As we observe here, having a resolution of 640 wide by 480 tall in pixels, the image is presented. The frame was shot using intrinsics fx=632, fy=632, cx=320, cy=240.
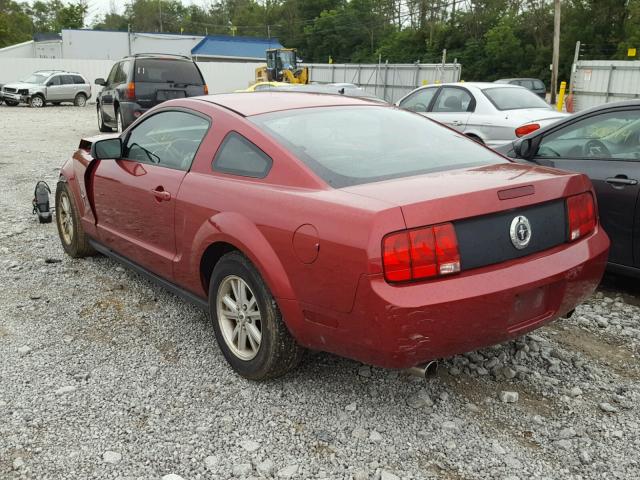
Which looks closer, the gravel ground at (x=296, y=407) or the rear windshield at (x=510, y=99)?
the gravel ground at (x=296, y=407)

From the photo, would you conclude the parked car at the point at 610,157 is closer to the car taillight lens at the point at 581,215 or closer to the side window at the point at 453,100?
the car taillight lens at the point at 581,215

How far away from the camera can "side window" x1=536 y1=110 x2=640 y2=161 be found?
4.61m

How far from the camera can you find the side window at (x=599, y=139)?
15.1 feet

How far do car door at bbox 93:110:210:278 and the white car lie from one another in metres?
5.89

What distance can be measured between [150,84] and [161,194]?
11.0 metres

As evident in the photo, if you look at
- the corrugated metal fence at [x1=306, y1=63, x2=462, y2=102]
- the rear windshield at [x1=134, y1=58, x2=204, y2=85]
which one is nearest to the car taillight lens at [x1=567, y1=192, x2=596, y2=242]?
the rear windshield at [x1=134, y1=58, x2=204, y2=85]

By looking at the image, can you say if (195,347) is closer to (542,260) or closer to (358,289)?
(358,289)

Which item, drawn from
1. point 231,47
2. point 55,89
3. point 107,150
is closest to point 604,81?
point 107,150

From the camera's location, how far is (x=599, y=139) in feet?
16.0

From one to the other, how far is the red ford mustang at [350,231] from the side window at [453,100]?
6.34 m

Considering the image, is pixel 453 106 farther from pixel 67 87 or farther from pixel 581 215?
pixel 67 87

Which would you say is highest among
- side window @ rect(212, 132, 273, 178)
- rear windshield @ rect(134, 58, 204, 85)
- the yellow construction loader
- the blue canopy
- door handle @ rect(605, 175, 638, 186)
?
the blue canopy

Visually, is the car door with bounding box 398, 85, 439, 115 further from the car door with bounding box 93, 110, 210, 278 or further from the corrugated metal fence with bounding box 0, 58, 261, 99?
the corrugated metal fence with bounding box 0, 58, 261, 99

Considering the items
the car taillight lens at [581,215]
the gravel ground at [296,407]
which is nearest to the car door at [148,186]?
the gravel ground at [296,407]
